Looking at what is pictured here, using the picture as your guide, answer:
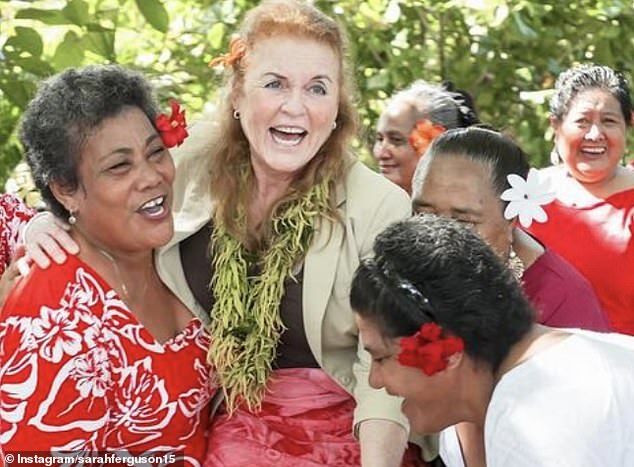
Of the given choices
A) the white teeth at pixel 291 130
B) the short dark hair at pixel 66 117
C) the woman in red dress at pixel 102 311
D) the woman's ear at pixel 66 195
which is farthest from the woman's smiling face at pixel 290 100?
the woman's ear at pixel 66 195

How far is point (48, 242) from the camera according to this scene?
3.31 m

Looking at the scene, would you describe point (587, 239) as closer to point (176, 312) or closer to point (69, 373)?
point (176, 312)

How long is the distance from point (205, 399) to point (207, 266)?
13.5 inches

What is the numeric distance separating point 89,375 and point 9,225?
653 millimetres

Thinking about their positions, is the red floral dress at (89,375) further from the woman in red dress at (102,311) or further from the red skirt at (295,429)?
the red skirt at (295,429)

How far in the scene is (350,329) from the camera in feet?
11.0

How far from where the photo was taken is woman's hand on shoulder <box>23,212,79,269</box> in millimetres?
3279

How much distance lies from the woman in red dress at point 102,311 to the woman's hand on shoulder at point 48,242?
2cm

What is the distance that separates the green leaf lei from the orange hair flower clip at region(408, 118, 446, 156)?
1.19 metres

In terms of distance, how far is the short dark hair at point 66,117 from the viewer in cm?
330

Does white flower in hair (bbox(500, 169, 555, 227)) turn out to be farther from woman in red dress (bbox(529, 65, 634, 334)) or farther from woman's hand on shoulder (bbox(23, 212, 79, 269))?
woman in red dress (bbox(529, 65, 634, 334))

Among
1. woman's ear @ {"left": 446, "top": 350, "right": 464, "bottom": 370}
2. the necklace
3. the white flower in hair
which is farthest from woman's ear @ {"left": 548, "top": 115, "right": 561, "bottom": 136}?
woman's ear @ {"left": 446, "top": 350, "right": 464, "bottom": 370}

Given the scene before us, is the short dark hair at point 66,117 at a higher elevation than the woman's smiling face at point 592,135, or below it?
higher

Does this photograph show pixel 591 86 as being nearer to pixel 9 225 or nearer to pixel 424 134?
pixel 424 134
